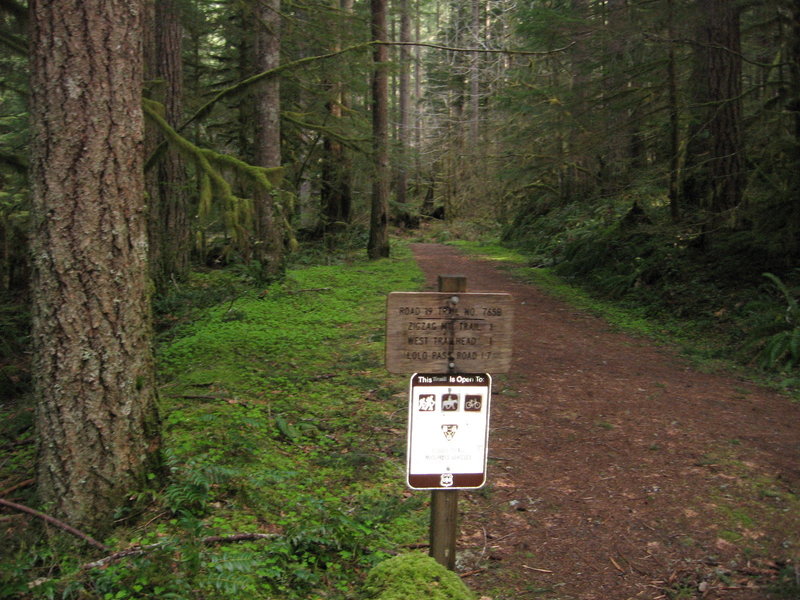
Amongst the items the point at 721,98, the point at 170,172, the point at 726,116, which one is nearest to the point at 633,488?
the point at 726,116

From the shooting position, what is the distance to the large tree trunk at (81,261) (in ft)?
12.9

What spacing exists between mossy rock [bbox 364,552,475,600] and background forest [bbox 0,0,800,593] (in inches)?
30.5

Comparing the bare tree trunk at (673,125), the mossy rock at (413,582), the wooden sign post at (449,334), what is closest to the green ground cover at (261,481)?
the mossy rock at (413,582)

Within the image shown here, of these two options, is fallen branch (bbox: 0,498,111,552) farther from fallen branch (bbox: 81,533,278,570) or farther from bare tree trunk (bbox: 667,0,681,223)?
bare tree trunk (bbox: 667,0,681,223)

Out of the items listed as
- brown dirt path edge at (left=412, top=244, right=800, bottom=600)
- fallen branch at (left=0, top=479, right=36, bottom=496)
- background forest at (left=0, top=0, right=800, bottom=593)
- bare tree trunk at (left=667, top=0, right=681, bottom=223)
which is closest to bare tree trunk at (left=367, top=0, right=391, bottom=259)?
background forest at (left=0, top=0, right=800, bottom=593)

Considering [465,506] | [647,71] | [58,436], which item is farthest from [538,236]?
[58,436]

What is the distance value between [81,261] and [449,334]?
7.73 ft

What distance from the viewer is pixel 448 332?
3.13 m

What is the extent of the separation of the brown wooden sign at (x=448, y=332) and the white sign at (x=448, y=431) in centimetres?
7

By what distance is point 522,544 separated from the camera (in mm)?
4414

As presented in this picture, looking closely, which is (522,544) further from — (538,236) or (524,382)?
(538,236)

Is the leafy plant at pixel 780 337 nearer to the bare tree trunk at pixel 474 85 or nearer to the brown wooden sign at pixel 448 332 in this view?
the brown wooden sign at pixel 448 332

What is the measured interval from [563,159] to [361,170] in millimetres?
5896

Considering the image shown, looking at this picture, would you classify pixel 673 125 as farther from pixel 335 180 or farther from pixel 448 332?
pixel 448 332
